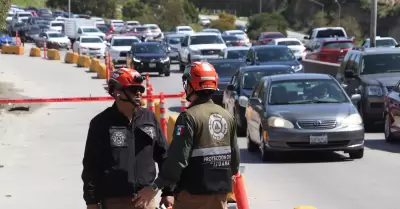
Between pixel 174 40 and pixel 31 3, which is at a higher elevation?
pixel 174 40

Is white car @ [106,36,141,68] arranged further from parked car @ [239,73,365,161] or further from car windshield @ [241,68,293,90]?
parked car @ [239,73,365,161]

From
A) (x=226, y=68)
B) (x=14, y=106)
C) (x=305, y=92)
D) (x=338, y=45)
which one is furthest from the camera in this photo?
(x=338, y=45)

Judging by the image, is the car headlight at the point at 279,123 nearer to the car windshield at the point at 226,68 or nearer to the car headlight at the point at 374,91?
the car headlight at the point at 374,91

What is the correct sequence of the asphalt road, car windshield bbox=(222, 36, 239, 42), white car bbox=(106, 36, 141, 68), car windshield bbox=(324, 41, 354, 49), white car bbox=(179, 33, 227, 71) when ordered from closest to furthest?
1. the asphalt road
2. car windshield bbox=(324, 41, 354, 49)
3. white car bbox=(179, 33, 227, 71)
4. white car bbox=(106, 36, 141, 68)
5. car windshield bbox=(222, 36, 239, 42)

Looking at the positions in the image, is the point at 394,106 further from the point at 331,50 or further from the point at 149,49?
the point at 149,49

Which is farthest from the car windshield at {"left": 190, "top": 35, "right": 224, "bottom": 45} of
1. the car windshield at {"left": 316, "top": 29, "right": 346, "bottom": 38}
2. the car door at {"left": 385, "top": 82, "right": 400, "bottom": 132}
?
the car door at {"left": 385, "top": 82, "right": 400, "bottom": 132}

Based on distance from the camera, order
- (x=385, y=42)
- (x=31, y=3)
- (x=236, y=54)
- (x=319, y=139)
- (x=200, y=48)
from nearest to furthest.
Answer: (x=319, y=139)
(x=236, y=54)
(x=385, y=42)
(x=200, y=48)
(x=31, y=3)

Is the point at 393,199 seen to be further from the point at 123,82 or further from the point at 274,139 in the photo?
the point at 123,82

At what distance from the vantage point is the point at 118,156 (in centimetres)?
655

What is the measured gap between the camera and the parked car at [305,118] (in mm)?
15445

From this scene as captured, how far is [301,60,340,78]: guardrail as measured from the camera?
33416mm

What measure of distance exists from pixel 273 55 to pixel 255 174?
17190 mm

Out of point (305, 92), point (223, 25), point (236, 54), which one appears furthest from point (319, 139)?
point (223, 25)

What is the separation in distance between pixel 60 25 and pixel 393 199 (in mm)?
75482
